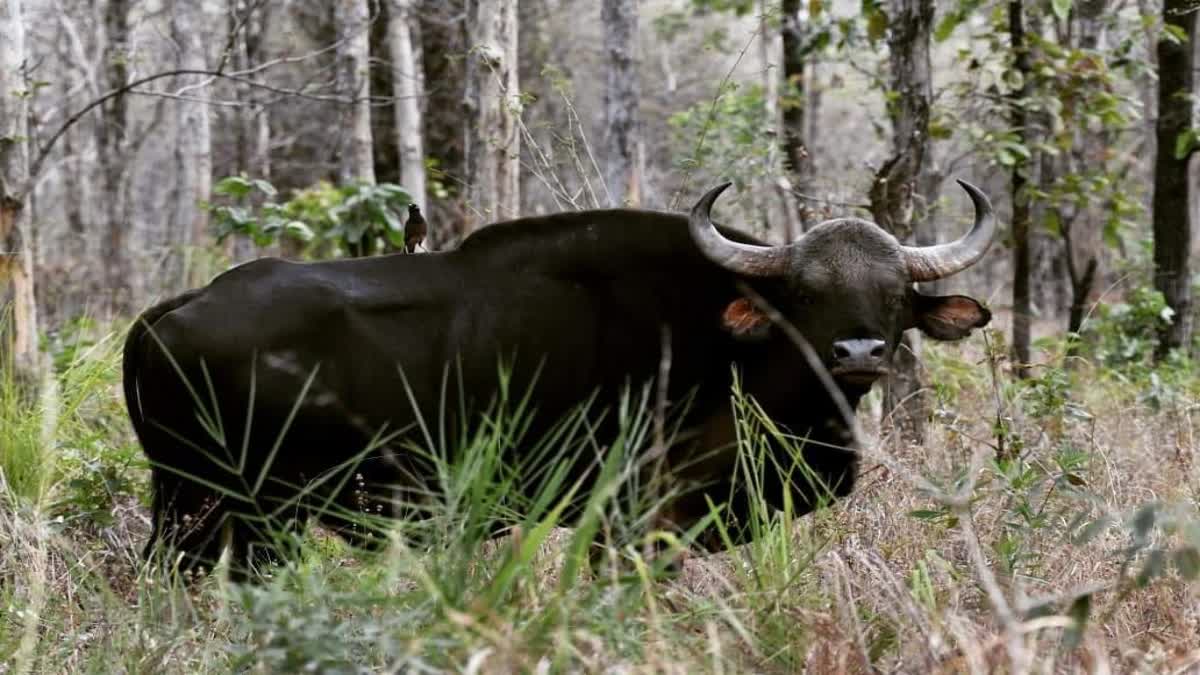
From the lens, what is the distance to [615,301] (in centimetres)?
600

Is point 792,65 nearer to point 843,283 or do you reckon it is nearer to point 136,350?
point 843,283

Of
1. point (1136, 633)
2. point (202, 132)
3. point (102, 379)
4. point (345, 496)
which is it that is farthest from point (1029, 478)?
point (202, 132)

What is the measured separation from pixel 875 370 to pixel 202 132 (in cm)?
1268

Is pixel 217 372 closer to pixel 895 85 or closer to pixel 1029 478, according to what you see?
pixel 1029 478

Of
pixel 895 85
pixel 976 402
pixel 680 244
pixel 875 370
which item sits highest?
pixel 895 85

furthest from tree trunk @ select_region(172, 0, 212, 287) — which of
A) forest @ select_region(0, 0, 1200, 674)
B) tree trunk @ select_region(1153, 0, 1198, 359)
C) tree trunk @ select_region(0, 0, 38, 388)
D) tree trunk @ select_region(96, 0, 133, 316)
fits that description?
tree trunk @ select_region(1153, 0, 1198, 359)

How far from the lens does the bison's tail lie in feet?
18.0

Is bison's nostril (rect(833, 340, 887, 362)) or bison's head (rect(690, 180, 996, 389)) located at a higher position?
bison's head (rect(690, 180, 996, 389))

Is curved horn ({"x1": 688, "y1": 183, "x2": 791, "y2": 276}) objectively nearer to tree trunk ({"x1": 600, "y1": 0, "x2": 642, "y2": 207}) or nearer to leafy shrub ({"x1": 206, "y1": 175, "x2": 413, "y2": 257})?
leafy shrub ({"x1": 206, "y1": 175, "x2": 413, "y2": 257})

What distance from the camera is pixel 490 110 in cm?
893

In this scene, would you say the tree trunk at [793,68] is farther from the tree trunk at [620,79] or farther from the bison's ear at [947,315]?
the bison's ear at [947,315]

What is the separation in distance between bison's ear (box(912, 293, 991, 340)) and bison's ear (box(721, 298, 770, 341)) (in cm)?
75

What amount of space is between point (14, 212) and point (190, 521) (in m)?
2.58

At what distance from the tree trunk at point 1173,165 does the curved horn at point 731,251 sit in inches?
168
